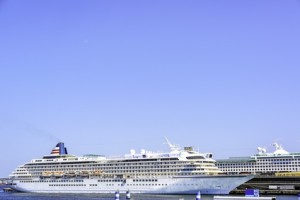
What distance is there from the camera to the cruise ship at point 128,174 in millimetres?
58094

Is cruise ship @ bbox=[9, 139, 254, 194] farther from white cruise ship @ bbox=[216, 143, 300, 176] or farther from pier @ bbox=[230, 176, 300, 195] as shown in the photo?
white cruise ship @ bbox=[216, 143, 300, 176]

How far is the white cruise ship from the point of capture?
85.1 meters

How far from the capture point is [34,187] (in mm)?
70750

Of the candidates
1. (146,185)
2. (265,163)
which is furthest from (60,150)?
(265,163)

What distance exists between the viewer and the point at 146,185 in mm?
61375

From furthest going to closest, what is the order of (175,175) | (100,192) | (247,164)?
(247,164) < (100,192) < (175,175)

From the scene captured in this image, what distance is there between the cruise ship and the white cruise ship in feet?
77.2

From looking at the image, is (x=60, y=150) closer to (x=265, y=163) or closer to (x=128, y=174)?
(x=128, y=174)

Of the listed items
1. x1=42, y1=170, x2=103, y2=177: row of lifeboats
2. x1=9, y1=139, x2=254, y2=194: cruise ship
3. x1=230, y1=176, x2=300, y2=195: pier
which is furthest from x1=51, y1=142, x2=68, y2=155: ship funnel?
x1=230, y1=176, x2=300, y2=195: pier

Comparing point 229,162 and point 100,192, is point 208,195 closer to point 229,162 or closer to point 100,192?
point 100,192

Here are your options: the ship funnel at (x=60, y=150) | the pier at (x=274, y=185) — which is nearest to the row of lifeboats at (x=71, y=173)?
the ship funnel at (x=60, y=150)

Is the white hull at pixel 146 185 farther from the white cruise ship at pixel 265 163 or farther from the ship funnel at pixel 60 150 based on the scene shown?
the white cruise ship at pixel 265 163

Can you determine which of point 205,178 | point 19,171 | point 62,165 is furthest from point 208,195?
point 19,171

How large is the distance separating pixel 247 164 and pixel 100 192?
32426 millimetres
